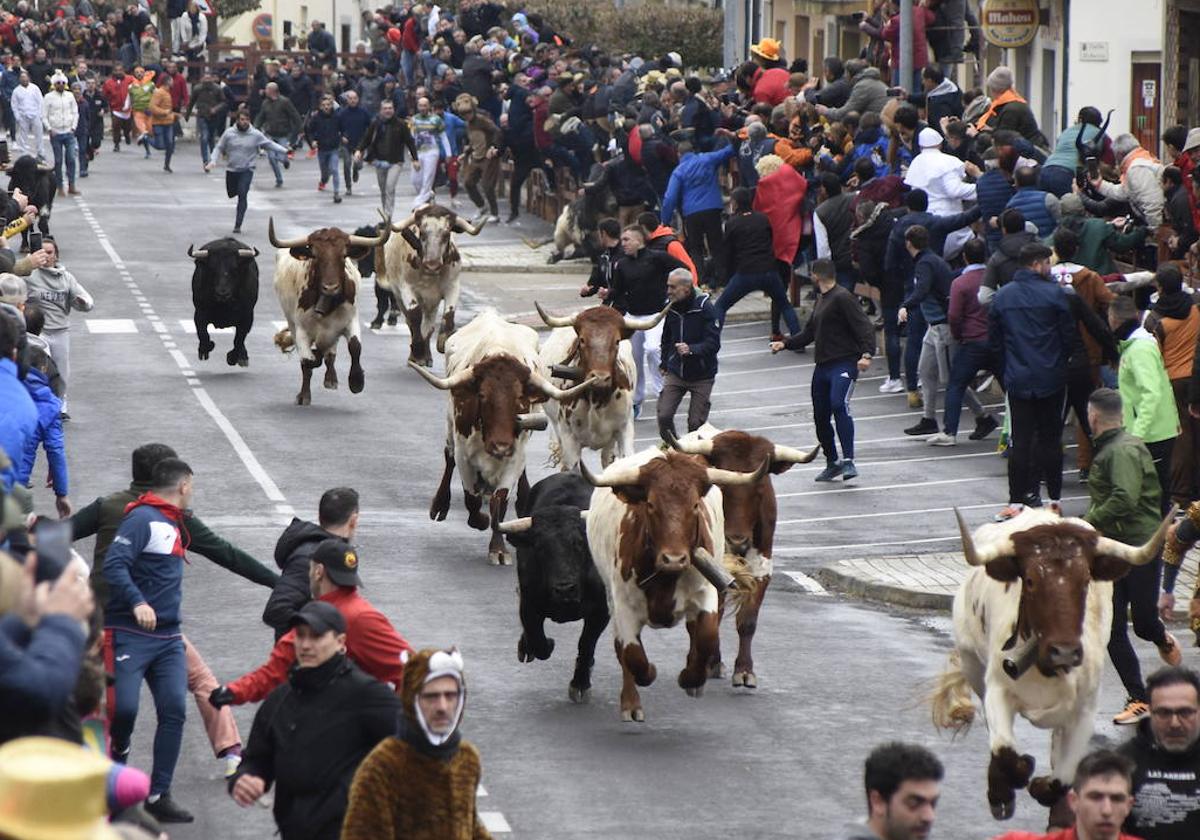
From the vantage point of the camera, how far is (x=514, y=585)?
56.9 ft

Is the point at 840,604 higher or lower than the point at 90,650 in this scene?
lower

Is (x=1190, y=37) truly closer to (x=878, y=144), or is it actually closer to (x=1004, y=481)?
(x=878, y=144)

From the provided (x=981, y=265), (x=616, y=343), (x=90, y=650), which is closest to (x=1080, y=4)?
(x=981, y=265)

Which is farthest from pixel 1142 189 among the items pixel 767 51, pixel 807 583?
pixel 767 51

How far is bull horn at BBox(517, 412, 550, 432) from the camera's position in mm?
17984

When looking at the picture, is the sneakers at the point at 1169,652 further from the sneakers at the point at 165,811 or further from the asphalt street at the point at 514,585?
the sneakers at the point at 165,811

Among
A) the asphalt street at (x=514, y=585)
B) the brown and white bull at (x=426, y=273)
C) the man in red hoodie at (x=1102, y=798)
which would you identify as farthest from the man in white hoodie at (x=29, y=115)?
the man in red hoodie at (x=1102, y=798)

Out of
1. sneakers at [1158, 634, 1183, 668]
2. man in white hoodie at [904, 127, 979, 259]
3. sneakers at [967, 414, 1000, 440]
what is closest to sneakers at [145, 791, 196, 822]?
sneakers at [1158, 634, 1183, 668]

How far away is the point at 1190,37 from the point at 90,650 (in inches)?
962

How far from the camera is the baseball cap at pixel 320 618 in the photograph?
9336 mm

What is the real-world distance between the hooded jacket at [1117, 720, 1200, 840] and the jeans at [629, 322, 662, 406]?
585 inches

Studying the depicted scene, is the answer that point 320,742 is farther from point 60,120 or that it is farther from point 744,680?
point 60,120

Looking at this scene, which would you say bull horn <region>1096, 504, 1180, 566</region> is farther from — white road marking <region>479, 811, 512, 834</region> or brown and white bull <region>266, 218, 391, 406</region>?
brown and white bull <region>266, 218, 391, 406</region>

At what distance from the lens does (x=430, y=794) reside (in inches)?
337
